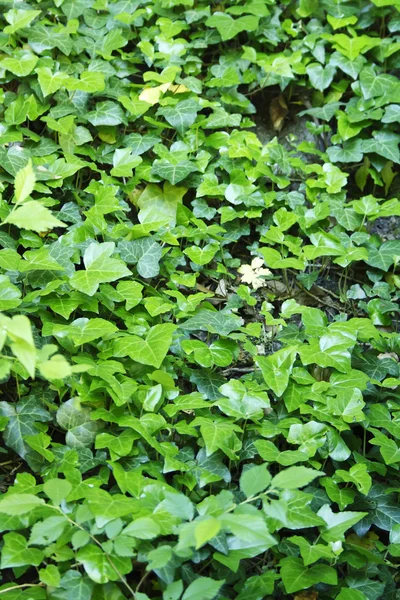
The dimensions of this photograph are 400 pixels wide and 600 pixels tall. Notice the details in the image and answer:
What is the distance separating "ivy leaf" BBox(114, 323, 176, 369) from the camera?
6.82 ft

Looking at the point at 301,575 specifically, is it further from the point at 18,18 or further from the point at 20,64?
the point at 18,18

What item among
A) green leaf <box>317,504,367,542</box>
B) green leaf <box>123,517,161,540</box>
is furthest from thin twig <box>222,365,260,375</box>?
green leaf <box>123,517,161,540</box>

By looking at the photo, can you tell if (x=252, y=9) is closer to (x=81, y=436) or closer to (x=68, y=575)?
(x=81, y=436)

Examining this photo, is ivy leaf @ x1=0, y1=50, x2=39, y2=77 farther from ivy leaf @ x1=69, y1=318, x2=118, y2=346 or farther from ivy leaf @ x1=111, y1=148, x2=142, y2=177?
ivy leaf @ x1=69, y1=318, x2=118, y2=346

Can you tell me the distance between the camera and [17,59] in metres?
2.81

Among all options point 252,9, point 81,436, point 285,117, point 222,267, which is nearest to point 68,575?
point 81,436

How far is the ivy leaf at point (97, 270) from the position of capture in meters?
2.15

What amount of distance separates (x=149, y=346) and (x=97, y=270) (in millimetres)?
323

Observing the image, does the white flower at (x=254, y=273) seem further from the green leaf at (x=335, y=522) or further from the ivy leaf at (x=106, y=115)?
the green leaf at (x=335, y=522)

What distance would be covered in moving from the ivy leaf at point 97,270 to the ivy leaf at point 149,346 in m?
0.20

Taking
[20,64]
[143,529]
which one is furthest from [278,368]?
[20,64]

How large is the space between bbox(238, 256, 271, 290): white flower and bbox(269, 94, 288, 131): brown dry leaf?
0.90 meters

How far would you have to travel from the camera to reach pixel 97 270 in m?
2.19

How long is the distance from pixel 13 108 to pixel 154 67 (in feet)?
2.48
